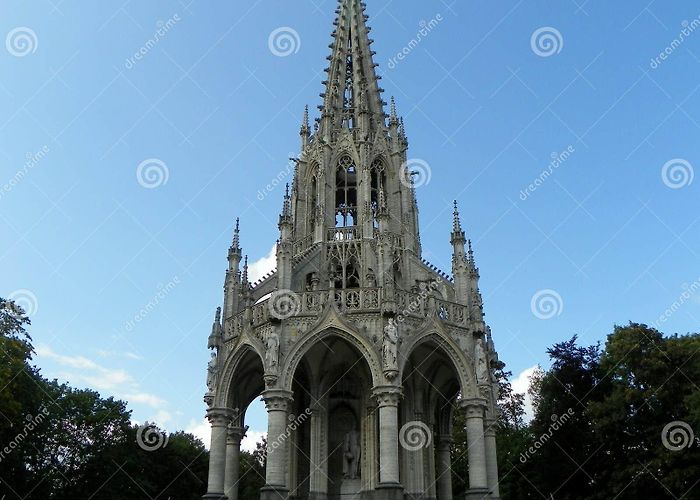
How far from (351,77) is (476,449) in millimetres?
20111

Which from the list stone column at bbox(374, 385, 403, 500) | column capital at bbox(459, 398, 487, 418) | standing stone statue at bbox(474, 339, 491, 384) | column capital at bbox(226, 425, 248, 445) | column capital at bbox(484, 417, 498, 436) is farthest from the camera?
column capital at bbox(226, 425, 248, 445)

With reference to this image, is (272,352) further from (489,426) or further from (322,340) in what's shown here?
(489,426)

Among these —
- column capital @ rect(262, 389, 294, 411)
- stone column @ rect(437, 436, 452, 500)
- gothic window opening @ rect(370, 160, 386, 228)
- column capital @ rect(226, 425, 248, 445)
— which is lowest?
stone column @ rect(437, 436, 452, 500)

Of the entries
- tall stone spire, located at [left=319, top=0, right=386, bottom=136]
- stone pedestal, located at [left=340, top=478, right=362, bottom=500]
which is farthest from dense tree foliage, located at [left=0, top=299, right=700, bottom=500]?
tall stone spire, located at [left=319, top=0, right=386, bottom=136]

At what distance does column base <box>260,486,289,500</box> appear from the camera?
20594 mm

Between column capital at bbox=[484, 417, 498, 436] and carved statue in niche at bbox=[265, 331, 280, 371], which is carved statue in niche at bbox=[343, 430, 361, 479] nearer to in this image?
carved statue in niche at bbox=[265, 331, 280, 371]

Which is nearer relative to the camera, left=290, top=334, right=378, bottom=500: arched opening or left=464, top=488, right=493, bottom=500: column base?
left=464, top=488, right=493, bottom=500: column base

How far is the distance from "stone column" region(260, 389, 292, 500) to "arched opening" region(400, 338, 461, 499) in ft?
15.8

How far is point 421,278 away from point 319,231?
4727 millimetres

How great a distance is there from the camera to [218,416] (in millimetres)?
23750

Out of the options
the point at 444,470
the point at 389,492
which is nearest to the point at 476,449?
the point at 389,492

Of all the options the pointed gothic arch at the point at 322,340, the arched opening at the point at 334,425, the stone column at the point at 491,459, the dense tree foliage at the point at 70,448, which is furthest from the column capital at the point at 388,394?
the dense tree foliage at the point at 70,448

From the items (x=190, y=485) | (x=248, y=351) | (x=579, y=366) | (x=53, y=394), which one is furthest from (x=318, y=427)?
(x=190, y=485)

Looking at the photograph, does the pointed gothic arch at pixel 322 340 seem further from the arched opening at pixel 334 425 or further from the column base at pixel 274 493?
the column base at pixel 274 493
